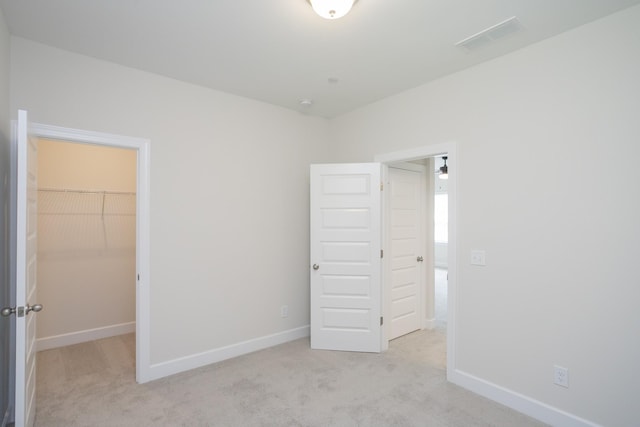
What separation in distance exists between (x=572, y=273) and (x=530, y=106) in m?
1.27

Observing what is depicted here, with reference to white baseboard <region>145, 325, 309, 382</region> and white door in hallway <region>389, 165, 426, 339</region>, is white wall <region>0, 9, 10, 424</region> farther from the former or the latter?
white door in hallway <region>389, 165, 426, 339</region>

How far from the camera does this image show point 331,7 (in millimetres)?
1861

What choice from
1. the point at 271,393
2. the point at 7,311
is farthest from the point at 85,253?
the point at 271,393

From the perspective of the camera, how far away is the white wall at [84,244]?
3.70m

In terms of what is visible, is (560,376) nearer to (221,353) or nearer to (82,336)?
(221,353)

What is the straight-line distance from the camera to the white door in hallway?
3.95 metres

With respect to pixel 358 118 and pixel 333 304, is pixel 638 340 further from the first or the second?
pixel 358 118

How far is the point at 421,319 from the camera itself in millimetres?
4262

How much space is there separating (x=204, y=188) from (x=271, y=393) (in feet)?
6.59

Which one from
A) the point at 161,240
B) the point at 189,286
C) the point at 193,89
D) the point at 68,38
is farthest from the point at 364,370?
the point at 68,38

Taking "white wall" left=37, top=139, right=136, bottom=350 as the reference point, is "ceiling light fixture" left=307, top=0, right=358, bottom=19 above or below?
above

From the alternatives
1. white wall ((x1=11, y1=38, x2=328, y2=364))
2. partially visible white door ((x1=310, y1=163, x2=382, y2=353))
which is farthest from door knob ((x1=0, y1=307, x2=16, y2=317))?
partially visible white door ((x1=310, y1=163, x2=382, y2=353))

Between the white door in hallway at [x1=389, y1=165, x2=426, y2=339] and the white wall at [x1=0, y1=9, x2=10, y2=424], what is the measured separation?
343cm

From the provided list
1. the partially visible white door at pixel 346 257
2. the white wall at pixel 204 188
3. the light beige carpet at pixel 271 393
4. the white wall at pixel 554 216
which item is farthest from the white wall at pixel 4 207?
the white wall at pixel 554 216
